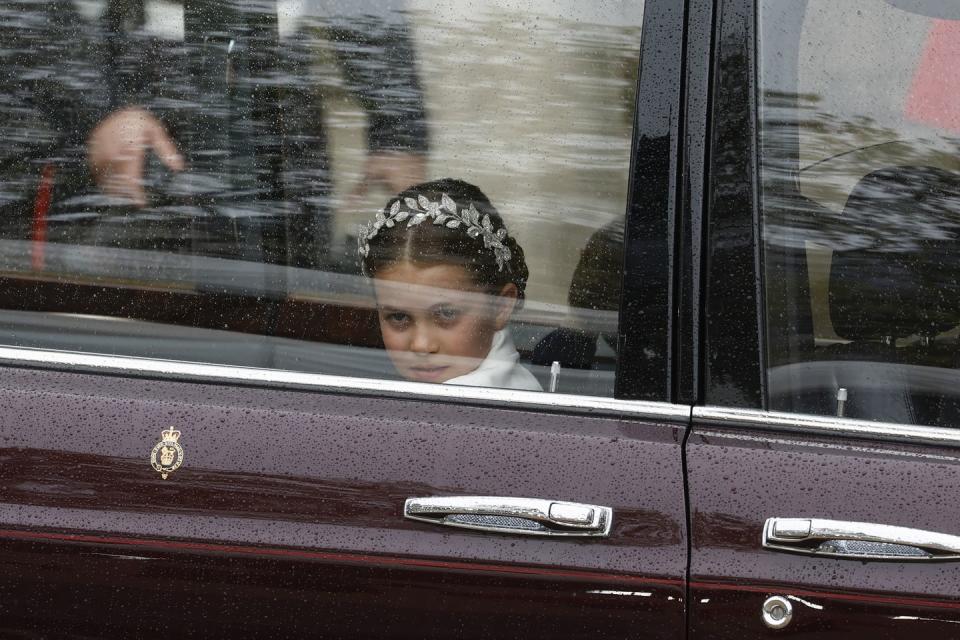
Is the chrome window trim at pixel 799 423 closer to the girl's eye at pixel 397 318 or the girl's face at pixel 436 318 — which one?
the girl's face at pixel 436 318

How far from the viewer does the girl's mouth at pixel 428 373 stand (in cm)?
175

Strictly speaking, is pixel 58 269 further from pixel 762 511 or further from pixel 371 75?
pixel 762 511

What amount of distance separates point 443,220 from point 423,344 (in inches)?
7.6

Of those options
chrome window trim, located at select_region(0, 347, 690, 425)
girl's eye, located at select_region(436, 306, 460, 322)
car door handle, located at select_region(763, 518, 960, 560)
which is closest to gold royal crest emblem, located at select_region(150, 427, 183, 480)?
chrome window trim, located at select_region(0, 347, 690, 425)

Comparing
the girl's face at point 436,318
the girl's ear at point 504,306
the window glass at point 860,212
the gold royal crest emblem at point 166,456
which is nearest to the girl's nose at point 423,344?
the girl's face at point 436,318

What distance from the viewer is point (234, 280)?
5.90 ft

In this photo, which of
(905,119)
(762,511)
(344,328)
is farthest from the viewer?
(344,328)

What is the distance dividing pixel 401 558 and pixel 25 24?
3.43 ft

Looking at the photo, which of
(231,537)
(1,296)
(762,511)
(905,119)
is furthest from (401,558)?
(905,119)

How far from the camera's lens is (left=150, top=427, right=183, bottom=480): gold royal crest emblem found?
1676 millimetres

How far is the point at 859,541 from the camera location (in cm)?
154

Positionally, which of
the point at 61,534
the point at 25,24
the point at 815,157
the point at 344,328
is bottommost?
the point at 61,534

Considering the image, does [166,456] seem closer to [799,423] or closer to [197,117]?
[197,117]

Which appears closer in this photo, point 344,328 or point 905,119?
point 905,119
